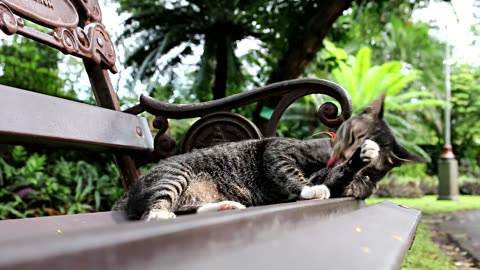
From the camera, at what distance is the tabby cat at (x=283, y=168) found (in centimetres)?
158

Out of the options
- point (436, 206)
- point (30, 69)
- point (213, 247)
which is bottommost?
point (436, 206)

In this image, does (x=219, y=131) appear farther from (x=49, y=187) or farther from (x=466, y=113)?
(x=466, y=113)

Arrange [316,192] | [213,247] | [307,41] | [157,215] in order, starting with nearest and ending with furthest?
1. [213,247]
2. [157,215]
3. [316,192]
4. [307,41]

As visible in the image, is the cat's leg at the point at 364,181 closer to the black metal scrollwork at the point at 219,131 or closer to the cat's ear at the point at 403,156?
the cat's ear at the point at 403,156

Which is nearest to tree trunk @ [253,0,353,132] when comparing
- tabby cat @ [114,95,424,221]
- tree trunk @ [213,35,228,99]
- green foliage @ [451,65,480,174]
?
tree trunk @ [213,35,228,99]

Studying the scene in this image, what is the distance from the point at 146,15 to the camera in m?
6.95

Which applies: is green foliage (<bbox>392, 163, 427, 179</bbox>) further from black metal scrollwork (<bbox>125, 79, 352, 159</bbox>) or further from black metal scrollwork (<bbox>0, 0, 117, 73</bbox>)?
black metal scrollwork (<bbox>0, 0, 117, 73</bbox>)

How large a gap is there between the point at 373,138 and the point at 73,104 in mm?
900

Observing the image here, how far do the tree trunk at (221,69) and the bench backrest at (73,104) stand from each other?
4976mm

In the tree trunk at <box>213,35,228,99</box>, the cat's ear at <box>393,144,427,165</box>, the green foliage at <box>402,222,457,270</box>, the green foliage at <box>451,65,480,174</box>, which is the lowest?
the green foliage at <box>451,65,480,174</box>

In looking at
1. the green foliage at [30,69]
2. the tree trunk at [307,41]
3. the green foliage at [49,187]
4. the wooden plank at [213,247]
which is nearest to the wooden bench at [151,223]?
the wooden plank at [213,247]

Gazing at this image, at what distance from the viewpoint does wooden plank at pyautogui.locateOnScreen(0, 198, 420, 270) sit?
0.78 ft

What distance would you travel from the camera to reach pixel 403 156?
5.73 feet

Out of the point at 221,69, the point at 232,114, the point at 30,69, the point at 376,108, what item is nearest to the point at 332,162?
the point at 376,108
